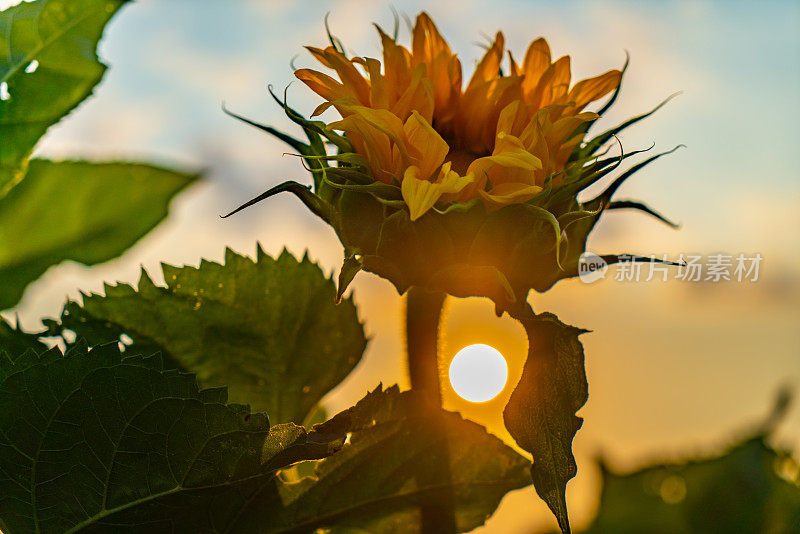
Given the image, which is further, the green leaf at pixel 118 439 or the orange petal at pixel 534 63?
the orange petal at pixel 534 63

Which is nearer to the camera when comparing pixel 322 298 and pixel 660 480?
pixel 322 298

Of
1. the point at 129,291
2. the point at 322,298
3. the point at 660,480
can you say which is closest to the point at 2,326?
the point at 129,291

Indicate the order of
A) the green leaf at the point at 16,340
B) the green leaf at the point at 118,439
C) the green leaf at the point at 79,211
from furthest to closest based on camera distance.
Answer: the green leaf at the point at 79,211 → the green leaf at the point at 16,340 → the green leaf at the point at 118,439

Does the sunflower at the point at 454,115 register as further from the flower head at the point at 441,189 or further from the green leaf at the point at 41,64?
the green leaf at the point at 41,64

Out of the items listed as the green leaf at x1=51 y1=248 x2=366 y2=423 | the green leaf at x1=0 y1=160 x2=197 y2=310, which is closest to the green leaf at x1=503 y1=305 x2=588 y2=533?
the green leaf at x1=51 y1=248 x2=366 y2=423

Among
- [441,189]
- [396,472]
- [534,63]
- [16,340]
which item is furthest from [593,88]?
[16,340]

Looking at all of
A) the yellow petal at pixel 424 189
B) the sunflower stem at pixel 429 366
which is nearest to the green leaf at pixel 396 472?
the sunflower stem at pixel 429 366

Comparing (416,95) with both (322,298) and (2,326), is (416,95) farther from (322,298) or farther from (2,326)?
(2,326)
